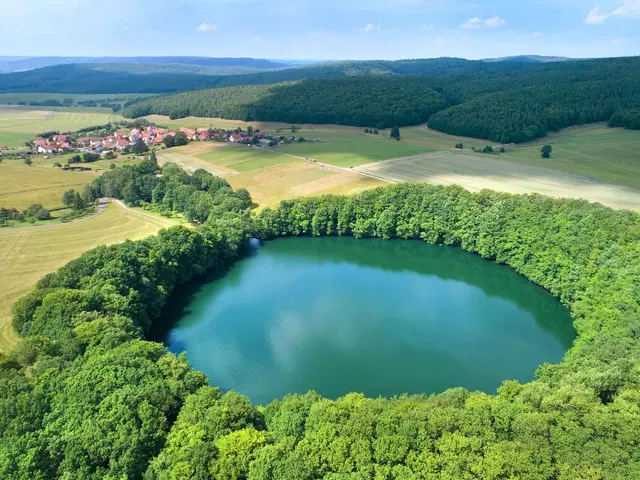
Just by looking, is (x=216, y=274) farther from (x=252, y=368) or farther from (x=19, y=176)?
(x=19, y=176)

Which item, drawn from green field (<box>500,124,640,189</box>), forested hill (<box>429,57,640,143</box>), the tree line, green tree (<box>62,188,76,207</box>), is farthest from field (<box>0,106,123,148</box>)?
the tree line

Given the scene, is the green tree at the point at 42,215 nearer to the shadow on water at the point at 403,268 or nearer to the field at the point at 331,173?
the field at the point at 331,173

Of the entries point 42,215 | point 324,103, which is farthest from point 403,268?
point 324,103

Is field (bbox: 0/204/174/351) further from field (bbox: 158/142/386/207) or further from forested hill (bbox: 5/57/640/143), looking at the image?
forested hill (bbox: 5/57/640/143)

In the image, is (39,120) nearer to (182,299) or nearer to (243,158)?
(243,158)

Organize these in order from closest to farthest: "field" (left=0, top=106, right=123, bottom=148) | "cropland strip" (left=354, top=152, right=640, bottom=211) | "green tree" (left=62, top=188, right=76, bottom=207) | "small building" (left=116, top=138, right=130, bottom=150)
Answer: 1. "cropland strip" (left=354, top=152, right=640, bottom=211)
2. "green tree" (left=62, top=188, right=76, bottom=207)
3. "small building" (left=116, top=138, right=130, bottom=150)
4. "field" (left=0, top=106, right=123, bottom=148)

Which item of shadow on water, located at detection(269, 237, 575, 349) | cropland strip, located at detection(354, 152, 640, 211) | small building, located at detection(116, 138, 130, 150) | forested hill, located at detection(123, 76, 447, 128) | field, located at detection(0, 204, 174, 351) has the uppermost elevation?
forested hill, located at detection(123, 76, 447, 128)
